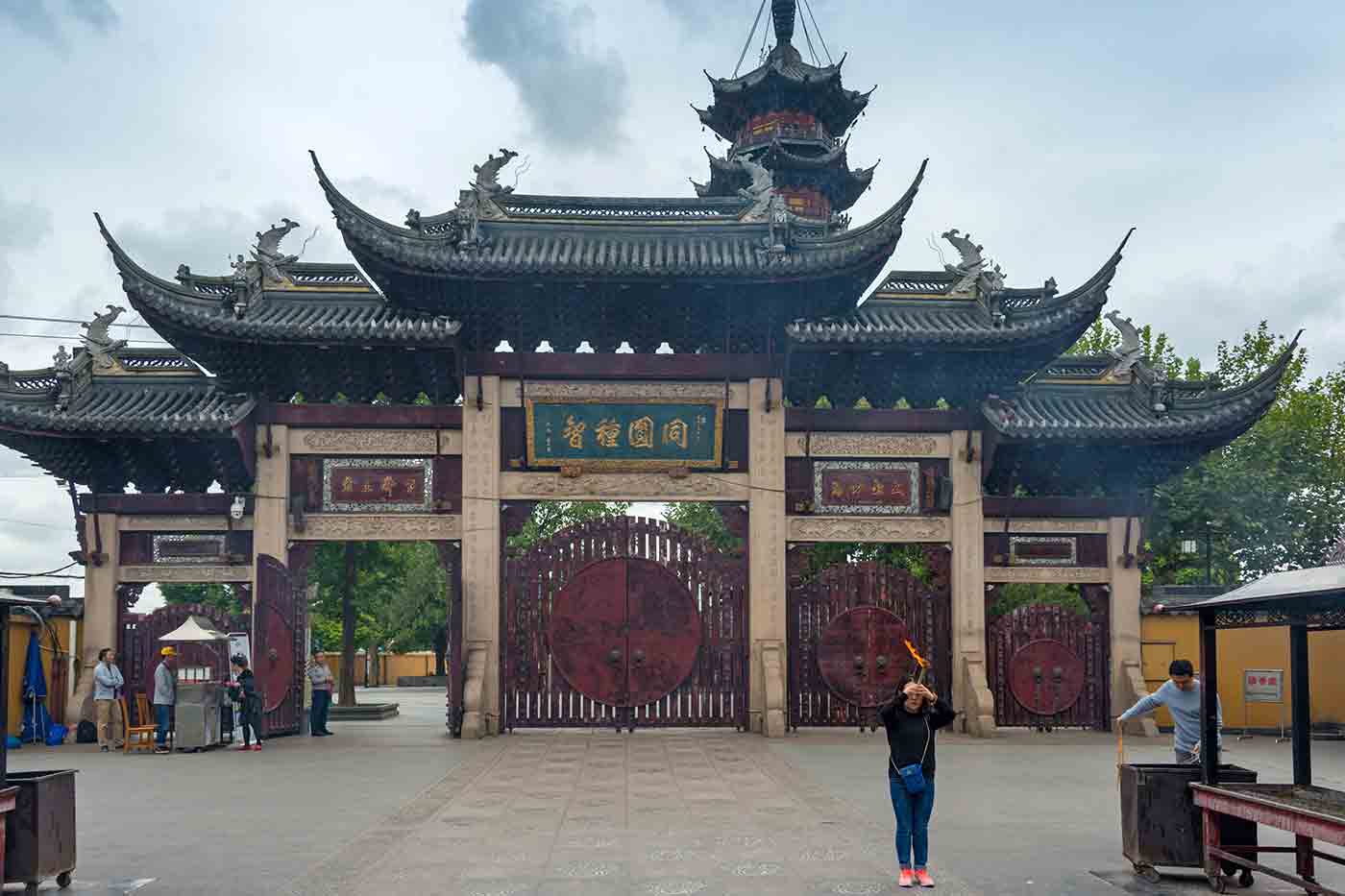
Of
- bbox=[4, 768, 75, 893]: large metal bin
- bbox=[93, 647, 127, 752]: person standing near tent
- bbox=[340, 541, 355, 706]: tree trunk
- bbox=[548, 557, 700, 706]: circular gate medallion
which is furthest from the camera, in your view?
bbox=[340, 541, 355, 706]: tree trunk

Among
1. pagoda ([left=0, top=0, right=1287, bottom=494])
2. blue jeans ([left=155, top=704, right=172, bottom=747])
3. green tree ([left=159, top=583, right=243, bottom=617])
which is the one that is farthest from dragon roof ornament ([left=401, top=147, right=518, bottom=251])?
green tree ([left=159, top=583, right=243, bottom=617])

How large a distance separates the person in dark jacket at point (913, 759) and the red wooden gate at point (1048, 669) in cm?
1159

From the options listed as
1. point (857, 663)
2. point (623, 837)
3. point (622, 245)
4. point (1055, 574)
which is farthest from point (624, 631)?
point (623, 837)

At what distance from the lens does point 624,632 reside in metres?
19.7

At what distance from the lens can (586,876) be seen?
354 inches

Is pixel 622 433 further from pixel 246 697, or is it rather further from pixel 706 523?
pixel 706 523

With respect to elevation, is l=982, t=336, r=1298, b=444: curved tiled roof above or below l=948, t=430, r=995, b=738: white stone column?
above

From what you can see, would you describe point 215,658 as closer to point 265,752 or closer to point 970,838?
point 265,752

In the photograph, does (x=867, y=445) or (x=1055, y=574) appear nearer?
(x=867, y=445)

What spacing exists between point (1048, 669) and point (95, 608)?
13983 mm

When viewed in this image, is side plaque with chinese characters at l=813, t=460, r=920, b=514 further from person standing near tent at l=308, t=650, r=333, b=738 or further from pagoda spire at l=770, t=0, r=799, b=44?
pagoda spire at l=770, t=0, r=799, b=44

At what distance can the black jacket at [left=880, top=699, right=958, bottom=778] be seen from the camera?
29.4 ft

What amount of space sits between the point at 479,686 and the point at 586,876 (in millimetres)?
10273

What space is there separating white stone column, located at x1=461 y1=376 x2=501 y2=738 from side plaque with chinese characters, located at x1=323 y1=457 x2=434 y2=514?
2.12 feet
